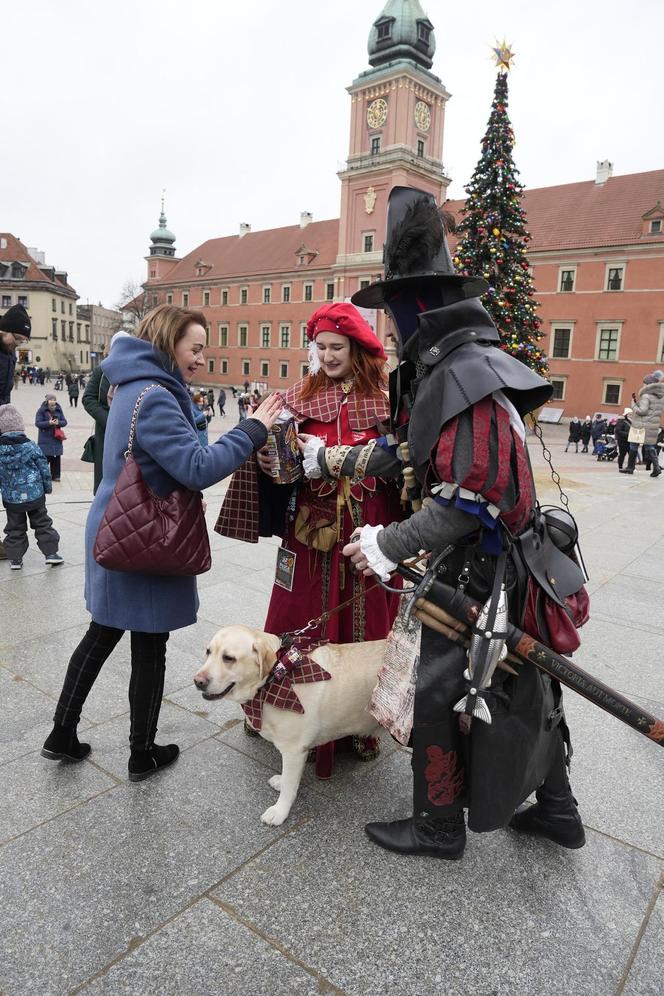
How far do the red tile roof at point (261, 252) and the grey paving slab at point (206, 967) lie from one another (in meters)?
60.7

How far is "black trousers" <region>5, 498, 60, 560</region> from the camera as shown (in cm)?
570

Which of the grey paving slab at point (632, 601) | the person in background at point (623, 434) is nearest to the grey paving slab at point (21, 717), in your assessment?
the grey paving slab at point (632, 601)

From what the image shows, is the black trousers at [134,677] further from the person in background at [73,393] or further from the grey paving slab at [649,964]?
the person in background at [73,393]

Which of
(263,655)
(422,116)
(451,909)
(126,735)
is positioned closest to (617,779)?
(451,909)

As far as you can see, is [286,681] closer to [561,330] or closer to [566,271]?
[561,330]

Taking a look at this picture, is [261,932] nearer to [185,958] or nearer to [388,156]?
[185,958]

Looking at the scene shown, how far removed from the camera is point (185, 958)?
193 centimetres

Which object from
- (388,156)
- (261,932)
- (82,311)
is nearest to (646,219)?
(388,156)

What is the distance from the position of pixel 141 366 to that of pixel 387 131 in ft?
185

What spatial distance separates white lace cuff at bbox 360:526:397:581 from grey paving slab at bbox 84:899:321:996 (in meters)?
1.21

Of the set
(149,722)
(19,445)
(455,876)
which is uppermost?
(19,445)

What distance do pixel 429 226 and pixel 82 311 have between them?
102 meters

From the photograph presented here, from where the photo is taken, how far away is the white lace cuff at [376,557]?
2115 millimetres

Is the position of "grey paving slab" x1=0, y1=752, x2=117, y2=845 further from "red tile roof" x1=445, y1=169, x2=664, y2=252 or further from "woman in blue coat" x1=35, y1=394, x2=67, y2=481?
"red tile roof" x1=445, y1=169, x2=664, y2=252
